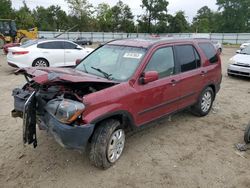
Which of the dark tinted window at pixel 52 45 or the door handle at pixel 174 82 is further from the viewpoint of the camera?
the dark tinted window at pixel 52 45

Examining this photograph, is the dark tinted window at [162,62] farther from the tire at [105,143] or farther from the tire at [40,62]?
the tire at [40,62]

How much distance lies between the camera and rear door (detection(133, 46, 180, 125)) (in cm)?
404

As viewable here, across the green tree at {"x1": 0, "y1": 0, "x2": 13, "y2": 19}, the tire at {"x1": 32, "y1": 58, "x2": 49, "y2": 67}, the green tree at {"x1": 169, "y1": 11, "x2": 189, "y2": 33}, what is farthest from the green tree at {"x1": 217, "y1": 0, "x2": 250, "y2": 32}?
the tire at {"x1": 32, "y1": 58, "x2": 49, "y2": 67}

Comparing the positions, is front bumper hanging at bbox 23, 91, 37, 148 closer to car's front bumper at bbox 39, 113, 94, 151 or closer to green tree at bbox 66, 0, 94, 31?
car's front bumper at bbox 39, 113, 94, 151

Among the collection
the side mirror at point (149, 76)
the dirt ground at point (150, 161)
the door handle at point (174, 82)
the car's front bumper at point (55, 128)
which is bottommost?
the dirt ground at point (150, 161)

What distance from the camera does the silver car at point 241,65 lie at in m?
10.3

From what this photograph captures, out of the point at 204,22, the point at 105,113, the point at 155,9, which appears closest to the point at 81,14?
the point at 155,9

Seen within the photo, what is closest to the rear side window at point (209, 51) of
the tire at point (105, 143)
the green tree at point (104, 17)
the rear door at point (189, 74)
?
the rear door at point (189, 74)

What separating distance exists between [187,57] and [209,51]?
40.9 inches

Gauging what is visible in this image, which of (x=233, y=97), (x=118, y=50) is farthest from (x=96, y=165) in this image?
(x=233, y=97)

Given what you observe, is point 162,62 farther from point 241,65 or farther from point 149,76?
point 241,65

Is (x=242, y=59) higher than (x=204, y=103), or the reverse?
(x=242, y=59)

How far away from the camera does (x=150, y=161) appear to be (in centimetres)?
399

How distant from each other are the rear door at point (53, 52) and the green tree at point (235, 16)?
5911 cm
